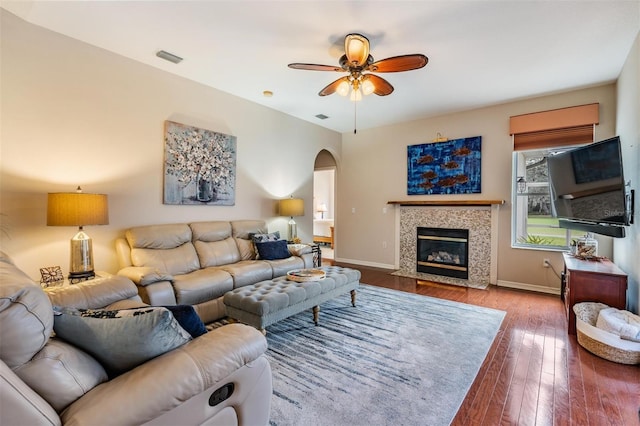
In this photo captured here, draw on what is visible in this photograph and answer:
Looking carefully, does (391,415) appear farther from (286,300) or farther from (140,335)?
(140,335)

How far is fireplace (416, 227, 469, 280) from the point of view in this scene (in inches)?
195

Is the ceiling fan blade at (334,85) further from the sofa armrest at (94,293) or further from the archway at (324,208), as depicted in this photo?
the archway at (324,208)

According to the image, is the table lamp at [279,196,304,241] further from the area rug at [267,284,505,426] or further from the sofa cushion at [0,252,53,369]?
the sofa cushion at [0,252,53,369]

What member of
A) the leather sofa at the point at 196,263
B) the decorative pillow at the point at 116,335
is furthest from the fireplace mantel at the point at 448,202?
the decorative pillow at the point at 116,335

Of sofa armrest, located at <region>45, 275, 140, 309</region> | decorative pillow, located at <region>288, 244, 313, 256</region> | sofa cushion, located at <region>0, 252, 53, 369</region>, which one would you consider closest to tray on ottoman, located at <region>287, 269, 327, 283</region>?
decorative pillow, located at <region>288, 244, 313, 256</region>

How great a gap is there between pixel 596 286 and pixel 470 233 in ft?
7.04

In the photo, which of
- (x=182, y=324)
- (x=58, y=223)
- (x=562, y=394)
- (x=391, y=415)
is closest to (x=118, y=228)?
(x=58, y=223)

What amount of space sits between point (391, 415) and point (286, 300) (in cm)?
121

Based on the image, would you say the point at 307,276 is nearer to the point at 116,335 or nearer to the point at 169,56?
the point at 116,335

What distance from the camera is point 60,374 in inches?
37.2

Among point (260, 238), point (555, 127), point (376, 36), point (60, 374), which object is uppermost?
point (376, 36)

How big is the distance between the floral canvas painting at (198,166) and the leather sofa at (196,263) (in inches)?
15.8

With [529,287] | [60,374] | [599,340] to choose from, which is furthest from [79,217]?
[529,287]

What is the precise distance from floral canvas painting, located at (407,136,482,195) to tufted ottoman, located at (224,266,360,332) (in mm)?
2831
